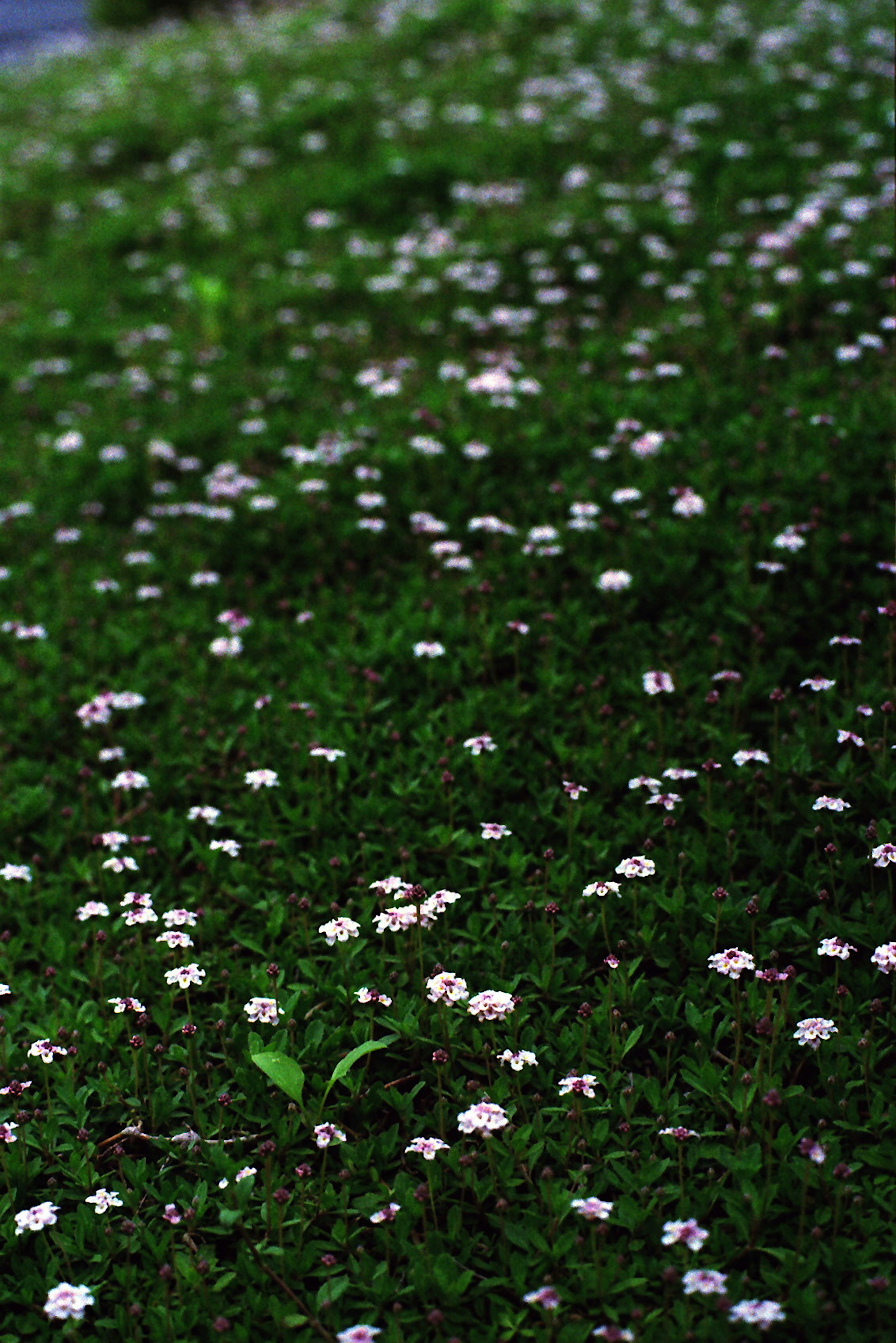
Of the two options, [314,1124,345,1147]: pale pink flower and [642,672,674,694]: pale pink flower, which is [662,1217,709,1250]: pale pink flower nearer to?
[314,1124,345,1147]: pale pink flower

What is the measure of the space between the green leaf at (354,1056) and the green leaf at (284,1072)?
8 centimetres

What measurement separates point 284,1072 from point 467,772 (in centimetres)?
155

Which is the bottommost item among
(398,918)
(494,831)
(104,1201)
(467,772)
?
(467,772)

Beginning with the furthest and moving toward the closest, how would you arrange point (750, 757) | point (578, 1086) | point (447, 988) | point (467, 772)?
point (467, 772)
point (750, 757)
point (447, 988)
point (578, 1086)

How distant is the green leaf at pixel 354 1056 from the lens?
322cm

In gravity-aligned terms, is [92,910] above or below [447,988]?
below

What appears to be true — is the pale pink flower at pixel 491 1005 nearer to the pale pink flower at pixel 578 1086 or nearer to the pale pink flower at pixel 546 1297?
the pale pink flower at pixel 578 1086

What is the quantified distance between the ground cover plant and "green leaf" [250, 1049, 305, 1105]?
26 millimetres

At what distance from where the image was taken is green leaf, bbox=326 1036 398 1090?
322 centimetres

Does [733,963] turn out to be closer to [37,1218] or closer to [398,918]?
[398,918]


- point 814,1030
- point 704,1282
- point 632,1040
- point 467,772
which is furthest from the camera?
point 467,772

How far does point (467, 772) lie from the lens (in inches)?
177

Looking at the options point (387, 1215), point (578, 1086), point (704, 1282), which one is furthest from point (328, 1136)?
point (704, 1282)

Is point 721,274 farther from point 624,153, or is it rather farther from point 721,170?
point 624,153
